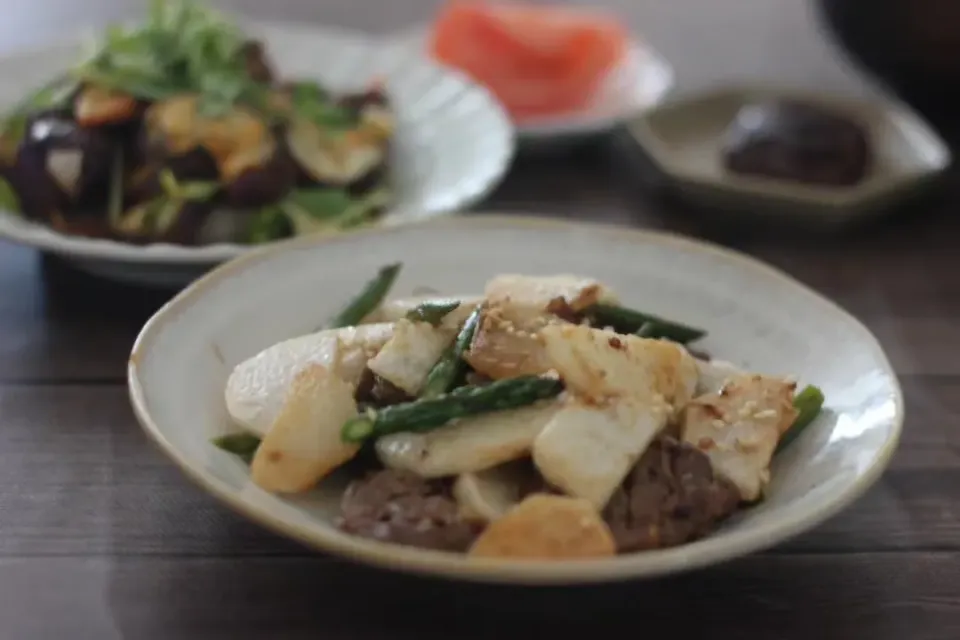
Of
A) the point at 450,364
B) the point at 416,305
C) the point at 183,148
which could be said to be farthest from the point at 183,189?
the point at 450,364

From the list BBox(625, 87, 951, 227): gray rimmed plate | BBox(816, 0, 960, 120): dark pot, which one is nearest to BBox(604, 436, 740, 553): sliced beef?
BBox(625, 87, 951, 227): gray rimmed plate

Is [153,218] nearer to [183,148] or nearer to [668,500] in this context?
[183,148]

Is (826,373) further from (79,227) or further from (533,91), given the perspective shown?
(533,91)

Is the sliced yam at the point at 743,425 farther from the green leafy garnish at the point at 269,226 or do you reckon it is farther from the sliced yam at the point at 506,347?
the green leafy garnish at the point at 269,226

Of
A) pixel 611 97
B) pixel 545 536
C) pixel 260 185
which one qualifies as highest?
pixel 545 536

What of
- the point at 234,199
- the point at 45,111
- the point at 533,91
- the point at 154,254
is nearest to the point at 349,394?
the point at 154,254

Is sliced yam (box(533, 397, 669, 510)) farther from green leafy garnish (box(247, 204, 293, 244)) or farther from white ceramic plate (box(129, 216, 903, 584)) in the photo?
green leafy garnish (box(247, 204, 293, 244))

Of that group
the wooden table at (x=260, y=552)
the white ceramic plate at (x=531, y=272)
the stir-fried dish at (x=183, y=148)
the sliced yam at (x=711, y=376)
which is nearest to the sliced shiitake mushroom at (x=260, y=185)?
the stir-fried dish at (x=183, y=148)
